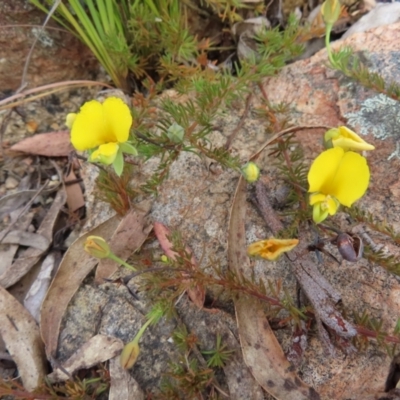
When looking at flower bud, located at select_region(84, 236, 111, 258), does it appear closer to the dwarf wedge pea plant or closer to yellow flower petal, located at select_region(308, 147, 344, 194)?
the dwarf wedge pea plant

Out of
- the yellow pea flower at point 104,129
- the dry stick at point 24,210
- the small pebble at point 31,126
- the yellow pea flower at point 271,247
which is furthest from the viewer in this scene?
the small pebble at point 31,126

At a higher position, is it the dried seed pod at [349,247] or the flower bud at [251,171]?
the flower bud at [251,171]

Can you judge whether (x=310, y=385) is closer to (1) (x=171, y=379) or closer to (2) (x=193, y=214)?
(1) (x=171, y=379)

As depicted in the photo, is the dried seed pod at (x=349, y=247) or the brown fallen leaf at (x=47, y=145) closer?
the dried seed pod at (x=349, y=247)

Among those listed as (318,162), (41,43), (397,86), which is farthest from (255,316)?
(41,43)

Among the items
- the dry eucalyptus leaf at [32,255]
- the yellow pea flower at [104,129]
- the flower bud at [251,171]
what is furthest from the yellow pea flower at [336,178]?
the dry eucalyptus leaf at [32,255]

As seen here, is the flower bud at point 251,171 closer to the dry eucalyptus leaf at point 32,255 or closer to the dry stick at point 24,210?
the dry eucalyptus leaf at point 32,255

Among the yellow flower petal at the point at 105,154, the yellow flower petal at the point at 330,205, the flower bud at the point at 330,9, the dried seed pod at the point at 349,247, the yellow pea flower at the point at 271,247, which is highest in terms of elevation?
the flower bud at the point at 330,9
